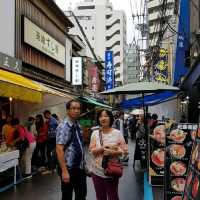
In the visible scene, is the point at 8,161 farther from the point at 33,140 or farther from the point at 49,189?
the point at 33,140

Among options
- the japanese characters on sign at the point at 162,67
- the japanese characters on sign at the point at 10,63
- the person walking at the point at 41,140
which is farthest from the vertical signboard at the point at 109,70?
the person walking at the point at 41,140

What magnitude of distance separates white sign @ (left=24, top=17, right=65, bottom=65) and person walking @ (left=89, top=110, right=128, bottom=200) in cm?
1357

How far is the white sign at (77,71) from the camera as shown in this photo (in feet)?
108

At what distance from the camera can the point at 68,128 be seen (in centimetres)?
647

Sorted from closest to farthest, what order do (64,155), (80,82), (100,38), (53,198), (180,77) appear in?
1. (64,155)
2. (53,198)
3. (180,77)
4. (80,82)
5. (100,38)

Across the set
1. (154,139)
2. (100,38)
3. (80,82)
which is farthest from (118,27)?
(154,139)

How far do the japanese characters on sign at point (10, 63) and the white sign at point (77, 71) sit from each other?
47.5ft

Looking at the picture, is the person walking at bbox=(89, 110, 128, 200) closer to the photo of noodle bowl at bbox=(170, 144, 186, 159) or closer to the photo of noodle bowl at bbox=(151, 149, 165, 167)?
the photo of noodle bowl at bbox=(170, 144, 186, 159)

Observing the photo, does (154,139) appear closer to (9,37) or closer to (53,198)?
(53,198)

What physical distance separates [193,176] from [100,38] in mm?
126642

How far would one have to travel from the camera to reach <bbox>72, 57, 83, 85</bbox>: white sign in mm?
33000

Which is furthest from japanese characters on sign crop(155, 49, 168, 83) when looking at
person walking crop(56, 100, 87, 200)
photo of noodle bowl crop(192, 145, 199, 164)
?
photo of noodle bowl crop(192, 145, 199, 164)

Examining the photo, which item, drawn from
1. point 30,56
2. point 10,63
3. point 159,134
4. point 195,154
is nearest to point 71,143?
point 195,154

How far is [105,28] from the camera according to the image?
439ft
